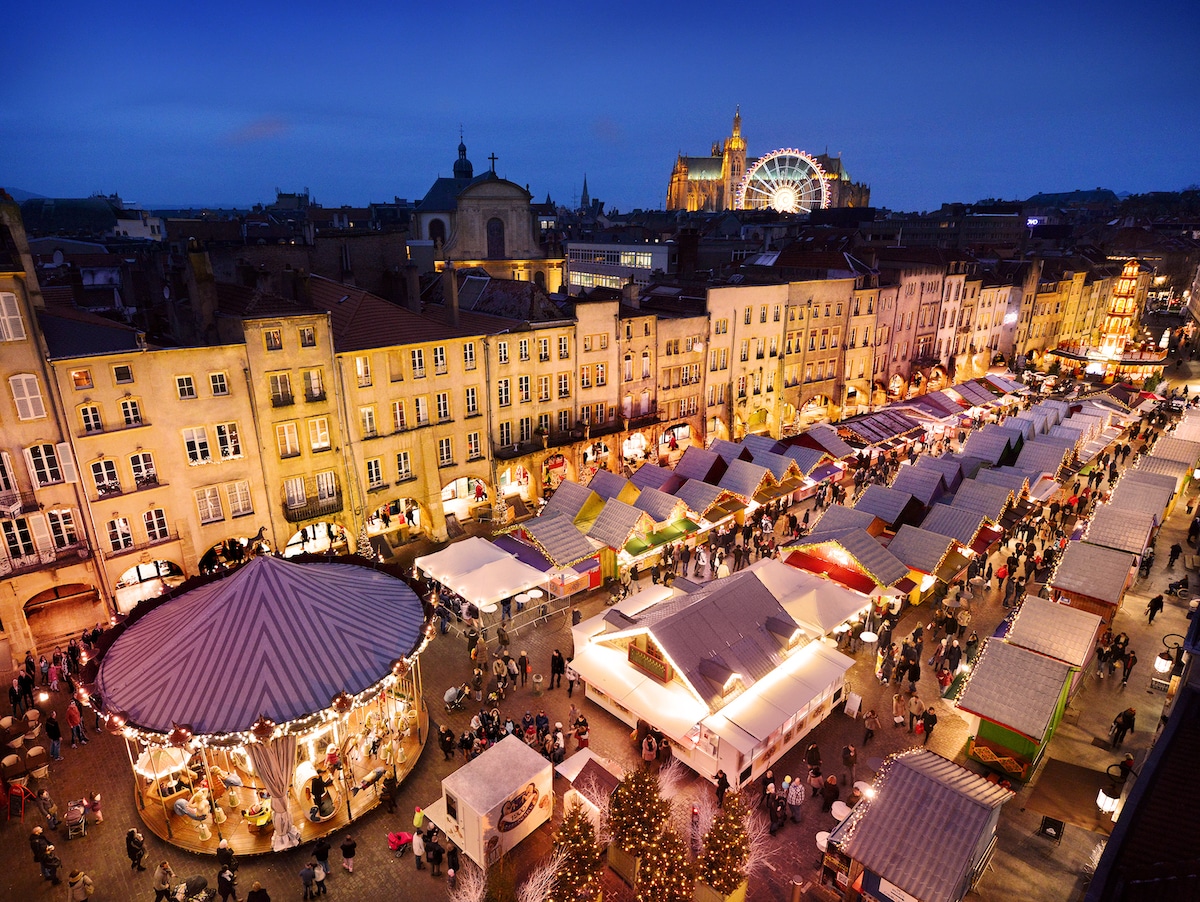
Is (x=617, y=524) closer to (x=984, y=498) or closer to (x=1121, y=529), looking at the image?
(x=984, y=498)

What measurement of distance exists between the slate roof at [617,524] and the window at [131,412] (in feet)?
58.5

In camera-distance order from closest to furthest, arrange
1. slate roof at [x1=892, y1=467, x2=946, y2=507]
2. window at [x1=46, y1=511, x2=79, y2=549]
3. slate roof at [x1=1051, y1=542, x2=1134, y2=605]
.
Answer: window at [x1=46, y1=511, x2=79, y2=549]
slate roof at [x1=1051, y1=542, x2=1134, y2=605]
slate roof at [x1=892, y1=467, x2=946, y2=507]

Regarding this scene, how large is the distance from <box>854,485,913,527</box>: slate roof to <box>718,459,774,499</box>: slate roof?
15.1 ft

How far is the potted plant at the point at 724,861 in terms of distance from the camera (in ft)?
47.6

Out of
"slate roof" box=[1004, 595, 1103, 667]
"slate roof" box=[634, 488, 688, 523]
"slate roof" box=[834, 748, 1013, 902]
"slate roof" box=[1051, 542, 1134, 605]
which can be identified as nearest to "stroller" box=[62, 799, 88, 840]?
"slate roof" box=[834, 748, 1013, 902]

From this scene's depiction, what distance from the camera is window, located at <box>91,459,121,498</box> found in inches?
984

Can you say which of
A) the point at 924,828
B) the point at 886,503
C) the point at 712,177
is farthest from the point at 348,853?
the point at 712,177

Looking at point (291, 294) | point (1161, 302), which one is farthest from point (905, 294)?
point (1161, 302)

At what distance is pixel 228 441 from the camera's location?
27.5m

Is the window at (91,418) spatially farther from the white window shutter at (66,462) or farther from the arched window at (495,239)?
the arched window at (495,239)

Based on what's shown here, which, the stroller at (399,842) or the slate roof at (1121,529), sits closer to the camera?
the stroller at (399,842)

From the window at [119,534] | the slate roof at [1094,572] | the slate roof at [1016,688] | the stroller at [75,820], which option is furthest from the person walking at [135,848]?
the slate roof at [1094,572]

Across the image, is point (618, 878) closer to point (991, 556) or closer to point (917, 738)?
point (917, 738)

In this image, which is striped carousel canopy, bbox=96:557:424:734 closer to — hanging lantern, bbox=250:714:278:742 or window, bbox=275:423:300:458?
hanging lantern, bbox=250:714:278:742
